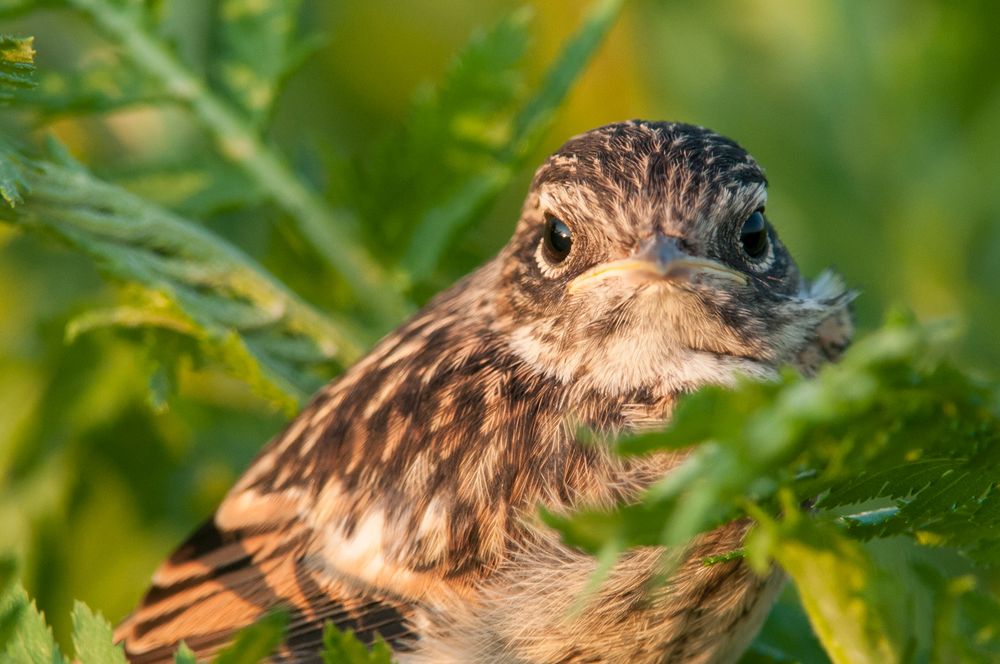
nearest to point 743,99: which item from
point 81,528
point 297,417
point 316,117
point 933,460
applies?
point 316,117

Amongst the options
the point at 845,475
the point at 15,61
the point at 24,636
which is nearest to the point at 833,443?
the point at 845,475

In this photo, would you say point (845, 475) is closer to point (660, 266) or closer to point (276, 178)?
point (660, 266)

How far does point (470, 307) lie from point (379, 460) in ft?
1.98

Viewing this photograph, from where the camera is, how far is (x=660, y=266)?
259cm

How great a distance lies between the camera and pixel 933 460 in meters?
1.80

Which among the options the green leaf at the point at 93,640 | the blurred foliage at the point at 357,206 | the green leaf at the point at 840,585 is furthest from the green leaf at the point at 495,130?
the green leaf at the point at 840,585

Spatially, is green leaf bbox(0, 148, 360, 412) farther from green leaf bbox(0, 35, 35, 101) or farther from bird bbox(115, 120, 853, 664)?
green leaf bbox(0, 35, 35, 101)

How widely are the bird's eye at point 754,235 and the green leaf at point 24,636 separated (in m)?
1.78

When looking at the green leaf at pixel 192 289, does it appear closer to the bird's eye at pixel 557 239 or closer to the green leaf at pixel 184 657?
the bird's eye at pixel 557 239

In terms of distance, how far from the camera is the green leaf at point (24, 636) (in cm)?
205

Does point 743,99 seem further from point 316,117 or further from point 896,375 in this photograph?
point 896,375

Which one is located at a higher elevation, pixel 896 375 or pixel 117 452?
pixel 117 452

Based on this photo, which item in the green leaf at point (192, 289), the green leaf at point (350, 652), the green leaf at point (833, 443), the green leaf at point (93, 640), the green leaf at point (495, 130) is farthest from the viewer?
the green leaf at point (495, 130)

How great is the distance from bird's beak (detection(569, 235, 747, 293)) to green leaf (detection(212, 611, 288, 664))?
3.90ft
